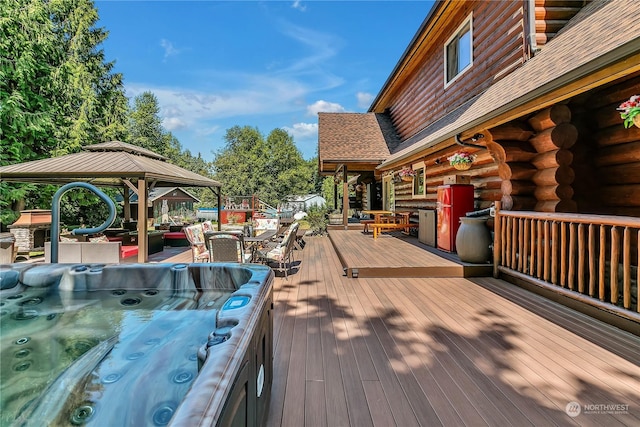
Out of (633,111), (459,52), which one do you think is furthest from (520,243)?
(459,52)

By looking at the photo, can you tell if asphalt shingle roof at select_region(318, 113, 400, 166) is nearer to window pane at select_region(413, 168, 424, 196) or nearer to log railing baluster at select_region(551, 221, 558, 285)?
window pane at select_region(413, 168, 424, 196)

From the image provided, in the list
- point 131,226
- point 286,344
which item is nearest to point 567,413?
point 286,344

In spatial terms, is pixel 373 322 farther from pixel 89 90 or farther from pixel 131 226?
pixel 89 90

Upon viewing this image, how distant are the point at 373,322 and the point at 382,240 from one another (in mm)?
4983

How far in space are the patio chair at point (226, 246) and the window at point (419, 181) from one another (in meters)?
5.60

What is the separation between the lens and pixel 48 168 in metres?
6.66

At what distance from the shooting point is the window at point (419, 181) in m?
Answer: 8.72

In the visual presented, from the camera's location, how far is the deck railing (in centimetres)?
290

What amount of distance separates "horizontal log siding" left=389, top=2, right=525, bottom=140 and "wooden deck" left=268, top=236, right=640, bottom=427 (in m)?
4.48

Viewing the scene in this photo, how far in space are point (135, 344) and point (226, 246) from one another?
2.36 metres

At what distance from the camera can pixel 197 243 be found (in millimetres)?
6238

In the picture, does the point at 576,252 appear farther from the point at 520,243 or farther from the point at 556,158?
the point at 556,158

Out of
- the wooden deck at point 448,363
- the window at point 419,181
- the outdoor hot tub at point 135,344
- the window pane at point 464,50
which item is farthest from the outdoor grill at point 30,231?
the window pane at point 464,50

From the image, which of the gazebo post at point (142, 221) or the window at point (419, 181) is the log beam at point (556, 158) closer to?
the window at point (419, 181)
